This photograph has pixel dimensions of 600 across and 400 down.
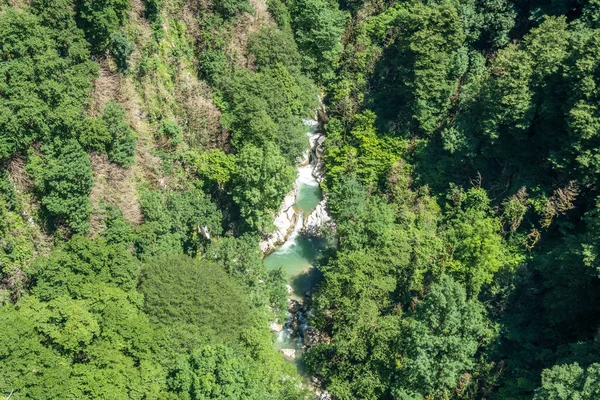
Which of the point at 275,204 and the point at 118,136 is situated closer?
the point at 118,136

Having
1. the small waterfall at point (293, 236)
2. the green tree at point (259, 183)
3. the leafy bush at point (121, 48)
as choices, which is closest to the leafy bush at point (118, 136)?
the leafy bush at point (121, 48)

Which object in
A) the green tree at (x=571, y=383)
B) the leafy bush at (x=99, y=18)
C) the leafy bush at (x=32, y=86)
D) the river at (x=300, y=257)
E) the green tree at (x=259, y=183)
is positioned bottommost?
the river at (x=300, y=257)

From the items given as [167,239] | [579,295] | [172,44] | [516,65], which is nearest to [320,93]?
[172,44]

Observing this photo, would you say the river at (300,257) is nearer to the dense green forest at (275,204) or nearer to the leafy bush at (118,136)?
the dense green forest at (275,204)

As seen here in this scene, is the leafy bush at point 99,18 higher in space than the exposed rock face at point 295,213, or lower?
higher

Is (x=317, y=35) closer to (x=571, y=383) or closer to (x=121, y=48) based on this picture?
(x=121, y=48)

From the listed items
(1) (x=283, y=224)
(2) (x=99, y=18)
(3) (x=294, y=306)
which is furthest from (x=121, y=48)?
(3) (x=294, y=306)

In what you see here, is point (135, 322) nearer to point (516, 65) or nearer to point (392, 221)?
point (392, 221)
